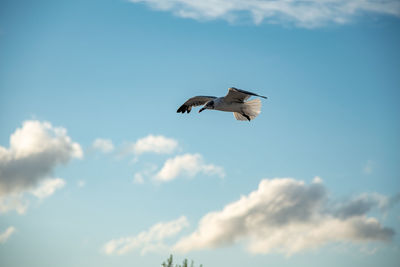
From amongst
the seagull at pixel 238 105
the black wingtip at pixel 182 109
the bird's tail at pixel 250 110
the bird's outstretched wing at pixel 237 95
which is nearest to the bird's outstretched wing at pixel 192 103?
the black wingtip at pixel 182 109

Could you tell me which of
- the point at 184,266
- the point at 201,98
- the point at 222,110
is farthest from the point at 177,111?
the point at 184,266

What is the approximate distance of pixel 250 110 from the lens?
2680 cm

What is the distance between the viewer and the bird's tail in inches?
1042

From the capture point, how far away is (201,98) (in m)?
29.9

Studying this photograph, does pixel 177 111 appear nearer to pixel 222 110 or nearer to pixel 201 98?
pixel 201 98

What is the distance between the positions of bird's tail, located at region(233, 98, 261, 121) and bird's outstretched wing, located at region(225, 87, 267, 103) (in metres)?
0.46

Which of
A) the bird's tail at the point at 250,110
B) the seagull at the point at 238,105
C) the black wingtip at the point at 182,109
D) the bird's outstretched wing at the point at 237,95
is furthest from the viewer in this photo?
the black wingtip at the point at 182,109

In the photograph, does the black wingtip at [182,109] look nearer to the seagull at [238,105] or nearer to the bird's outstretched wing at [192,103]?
the bird's outstretched wing at [192,103]

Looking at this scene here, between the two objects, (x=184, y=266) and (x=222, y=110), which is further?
(x=184, y=266)

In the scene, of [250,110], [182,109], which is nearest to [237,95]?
[250,110]

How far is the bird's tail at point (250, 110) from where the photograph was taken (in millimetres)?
26469

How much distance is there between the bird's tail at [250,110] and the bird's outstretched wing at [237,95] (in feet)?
1.49

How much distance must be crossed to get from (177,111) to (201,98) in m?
2.00

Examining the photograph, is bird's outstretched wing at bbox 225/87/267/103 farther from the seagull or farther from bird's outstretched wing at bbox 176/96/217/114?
bird's outstretched wing at bbox 176/96/217/114
